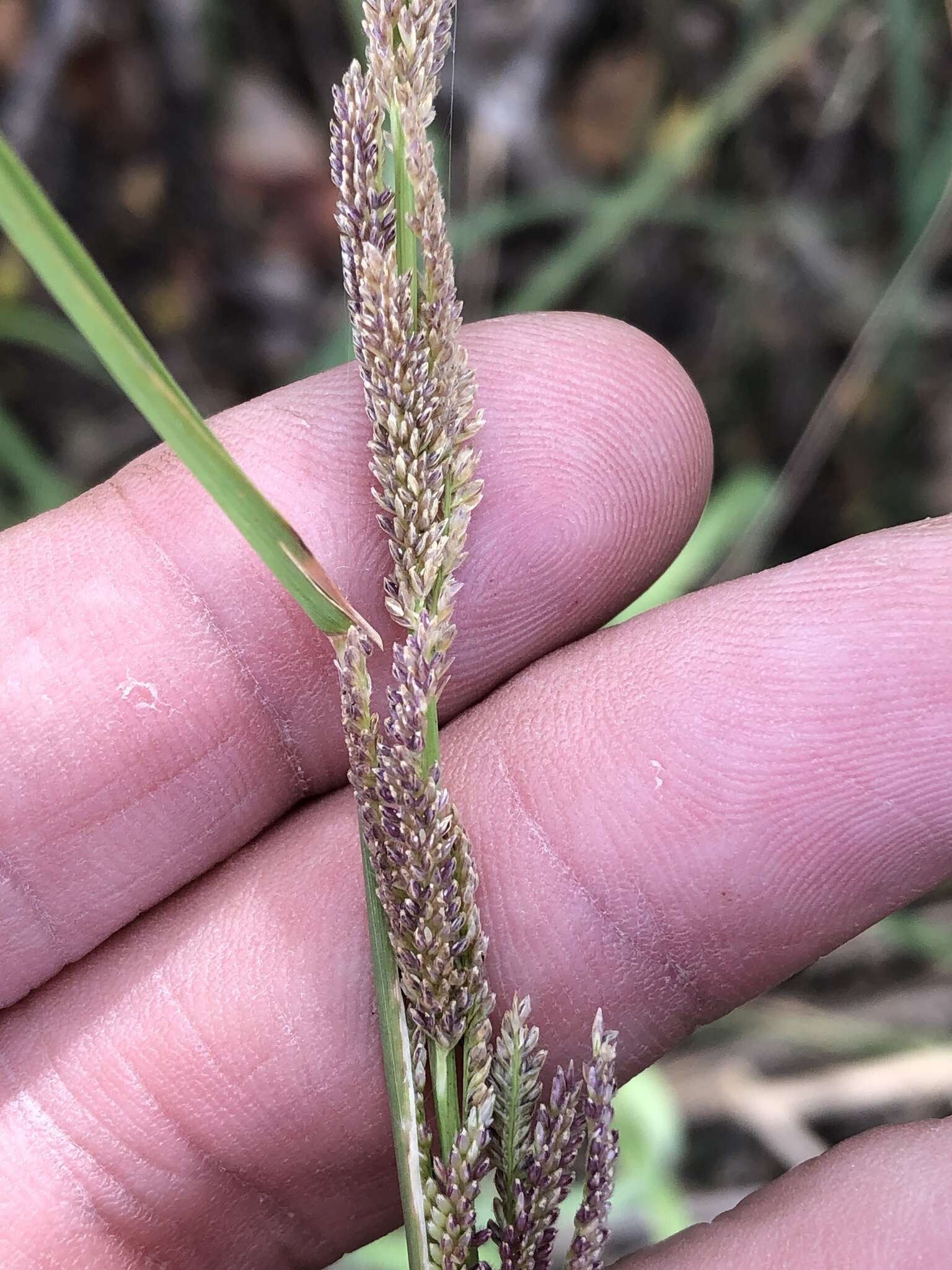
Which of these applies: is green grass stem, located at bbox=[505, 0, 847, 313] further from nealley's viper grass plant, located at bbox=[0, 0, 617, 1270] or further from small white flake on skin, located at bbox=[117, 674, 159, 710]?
small white flake on skin, located at bbox=[117, 674, 159, 710]

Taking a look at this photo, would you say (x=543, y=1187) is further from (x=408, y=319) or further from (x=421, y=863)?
(x=408, y=319)

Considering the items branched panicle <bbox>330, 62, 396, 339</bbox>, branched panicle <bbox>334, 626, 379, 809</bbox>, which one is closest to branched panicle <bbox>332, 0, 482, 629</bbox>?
branched panicle <bbox>330, 62, 396, 339</bbox>

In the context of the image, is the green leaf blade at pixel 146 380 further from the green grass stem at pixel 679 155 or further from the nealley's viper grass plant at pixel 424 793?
the green grass stem at pixel 679 155

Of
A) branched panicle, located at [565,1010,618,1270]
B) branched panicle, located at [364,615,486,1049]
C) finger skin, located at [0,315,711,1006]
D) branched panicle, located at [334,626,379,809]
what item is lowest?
branched panicle, located at [565,1010,618,1270]

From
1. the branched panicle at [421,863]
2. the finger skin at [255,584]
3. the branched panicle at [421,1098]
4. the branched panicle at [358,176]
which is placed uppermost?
the branched panicle at [358,176]

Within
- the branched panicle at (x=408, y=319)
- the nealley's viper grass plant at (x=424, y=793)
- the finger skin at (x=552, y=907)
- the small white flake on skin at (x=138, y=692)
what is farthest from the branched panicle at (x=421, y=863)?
the small white flake on skin at (x=138, y=692)

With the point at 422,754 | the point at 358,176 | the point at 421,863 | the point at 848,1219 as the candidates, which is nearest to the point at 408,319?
the point at 358,176
